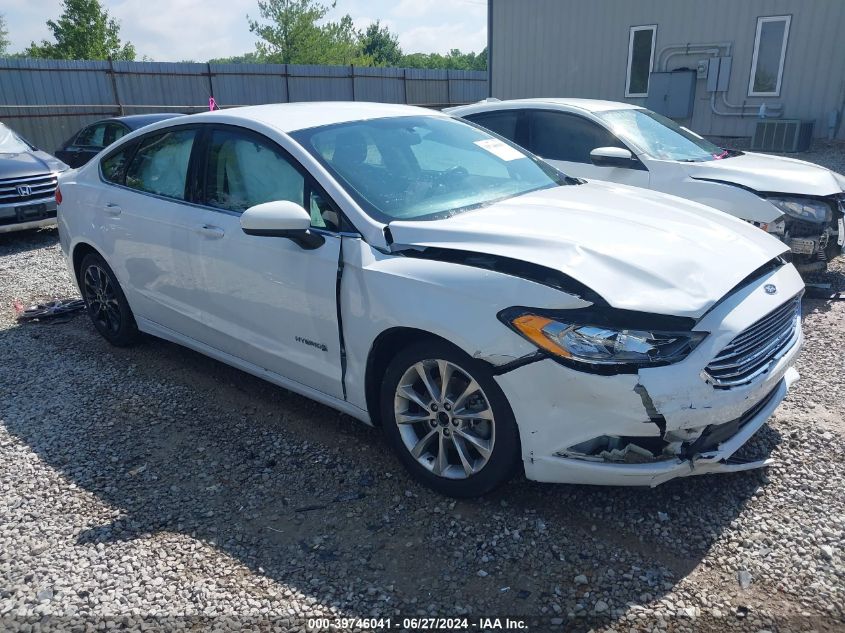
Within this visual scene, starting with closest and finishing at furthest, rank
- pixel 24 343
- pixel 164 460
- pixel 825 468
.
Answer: pixel 825 468
pixel 164 460
pixel 24 343

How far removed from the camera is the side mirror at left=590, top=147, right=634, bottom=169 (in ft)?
18.6

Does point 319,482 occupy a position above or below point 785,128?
below

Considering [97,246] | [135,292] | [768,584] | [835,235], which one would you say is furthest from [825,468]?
[97,246]

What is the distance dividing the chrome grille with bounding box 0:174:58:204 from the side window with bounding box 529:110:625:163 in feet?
19.4

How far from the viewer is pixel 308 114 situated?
3.84 meters

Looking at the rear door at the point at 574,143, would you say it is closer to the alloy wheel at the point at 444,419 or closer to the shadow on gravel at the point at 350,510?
the shadow on gravel at the point at 350,510

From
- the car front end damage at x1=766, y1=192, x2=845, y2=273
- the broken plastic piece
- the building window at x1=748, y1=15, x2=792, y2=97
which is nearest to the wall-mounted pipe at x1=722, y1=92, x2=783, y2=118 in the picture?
the building window at x1=748, y1=15, x2=792, y2=97

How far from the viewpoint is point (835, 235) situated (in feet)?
18.0

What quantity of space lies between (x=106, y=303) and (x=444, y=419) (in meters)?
3.22

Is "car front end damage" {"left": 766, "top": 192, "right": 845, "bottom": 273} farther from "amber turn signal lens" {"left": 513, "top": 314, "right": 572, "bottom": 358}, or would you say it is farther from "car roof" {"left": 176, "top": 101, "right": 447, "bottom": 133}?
"amber turn signal lens" {"left": 513, "top": 314, "right": 572, "bottom": 358}

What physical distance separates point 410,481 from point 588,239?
142 centimetres

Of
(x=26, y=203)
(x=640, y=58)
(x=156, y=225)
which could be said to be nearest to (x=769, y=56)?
(x=640, y=58)

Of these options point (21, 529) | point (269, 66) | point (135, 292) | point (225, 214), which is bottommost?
point (21, 529)

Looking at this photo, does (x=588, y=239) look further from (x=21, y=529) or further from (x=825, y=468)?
(x=21, y=529)
